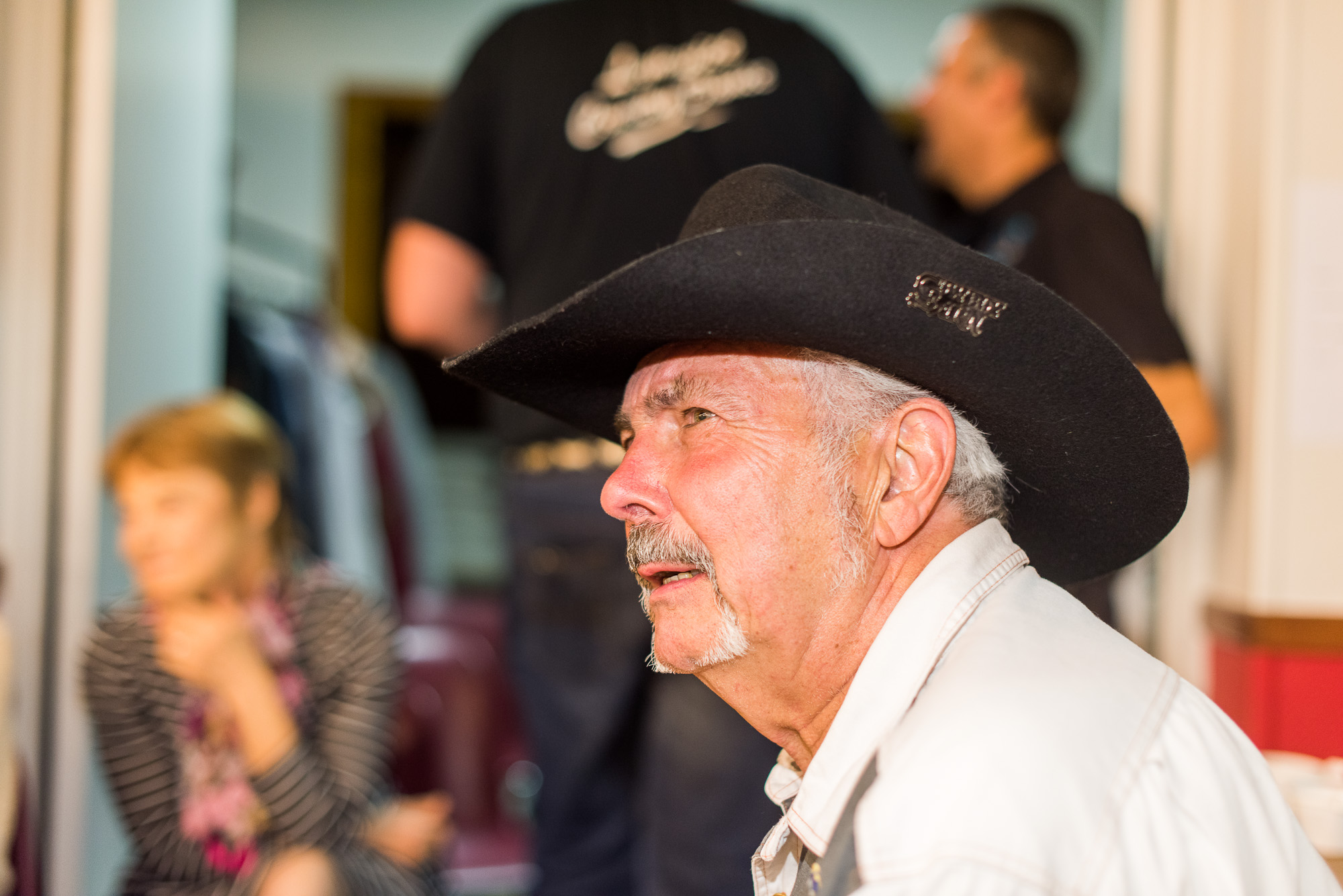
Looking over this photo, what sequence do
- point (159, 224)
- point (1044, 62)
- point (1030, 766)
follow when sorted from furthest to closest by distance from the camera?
point (159, 224), point (1044, 62), point (1030, 766)

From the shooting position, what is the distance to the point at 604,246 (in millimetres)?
1721

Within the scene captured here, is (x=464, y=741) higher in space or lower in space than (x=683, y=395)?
lower

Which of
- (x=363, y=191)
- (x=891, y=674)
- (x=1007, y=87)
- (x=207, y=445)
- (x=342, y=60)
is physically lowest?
(x=207, y=445)

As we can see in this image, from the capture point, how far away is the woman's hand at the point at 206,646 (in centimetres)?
179

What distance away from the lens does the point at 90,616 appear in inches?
80.4

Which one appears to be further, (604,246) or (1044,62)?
(1044,62)

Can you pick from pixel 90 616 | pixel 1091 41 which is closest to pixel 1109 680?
pixel 90 616

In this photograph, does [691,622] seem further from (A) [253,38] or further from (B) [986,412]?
→ (A) [253,38]

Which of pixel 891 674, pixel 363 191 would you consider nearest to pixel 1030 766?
pixel 891 674

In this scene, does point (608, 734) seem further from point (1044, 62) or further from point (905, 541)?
point (1044, 62)

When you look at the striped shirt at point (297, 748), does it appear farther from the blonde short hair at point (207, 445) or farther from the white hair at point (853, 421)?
the white hair at point (853, 421)

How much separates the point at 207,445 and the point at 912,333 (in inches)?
55.6

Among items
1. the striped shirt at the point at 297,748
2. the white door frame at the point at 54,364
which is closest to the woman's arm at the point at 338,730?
the striped shirt at the point at 297,748

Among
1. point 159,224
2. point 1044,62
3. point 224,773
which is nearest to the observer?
point 224,773
